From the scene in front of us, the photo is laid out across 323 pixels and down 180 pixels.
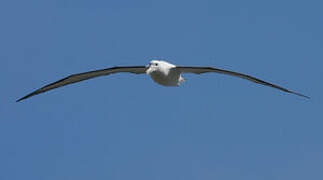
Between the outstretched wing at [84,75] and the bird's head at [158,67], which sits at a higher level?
the outstretched wing at [84,75]

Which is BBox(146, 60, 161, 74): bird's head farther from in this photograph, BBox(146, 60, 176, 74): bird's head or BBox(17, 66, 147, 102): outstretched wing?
BBox(17, 66, 147, 102): outstretched wing

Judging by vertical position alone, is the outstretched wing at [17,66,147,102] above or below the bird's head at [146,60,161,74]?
above

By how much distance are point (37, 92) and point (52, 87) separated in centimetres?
64

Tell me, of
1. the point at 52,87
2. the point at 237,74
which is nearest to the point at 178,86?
the point at 237,74

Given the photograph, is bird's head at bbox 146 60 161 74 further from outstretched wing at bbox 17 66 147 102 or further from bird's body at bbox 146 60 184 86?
outstretched wing at bbox 17 66 147 102

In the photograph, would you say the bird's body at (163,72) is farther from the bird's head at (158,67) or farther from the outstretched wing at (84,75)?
the outstretched wing at (84,75)

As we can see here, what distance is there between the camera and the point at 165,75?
17.4 metres

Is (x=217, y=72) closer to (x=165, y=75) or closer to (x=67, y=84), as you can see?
(x=165, y=75)

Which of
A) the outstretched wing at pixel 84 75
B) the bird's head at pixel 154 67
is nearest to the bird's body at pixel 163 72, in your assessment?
the bird's head at pixel 154 67

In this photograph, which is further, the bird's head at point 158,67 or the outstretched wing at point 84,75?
the outstretched wing at point 84,75

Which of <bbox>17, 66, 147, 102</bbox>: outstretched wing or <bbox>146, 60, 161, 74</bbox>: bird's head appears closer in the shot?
<bbox>146, 60, 161, 74</bbox>: bird's head

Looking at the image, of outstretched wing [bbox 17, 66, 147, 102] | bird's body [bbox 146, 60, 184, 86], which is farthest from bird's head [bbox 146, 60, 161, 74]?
outstretched wing [bbox 17, 66, 147, 102]

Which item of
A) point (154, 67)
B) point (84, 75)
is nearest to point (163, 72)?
point (154, 67)

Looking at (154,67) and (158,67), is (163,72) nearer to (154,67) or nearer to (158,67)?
Result: (158,67)
